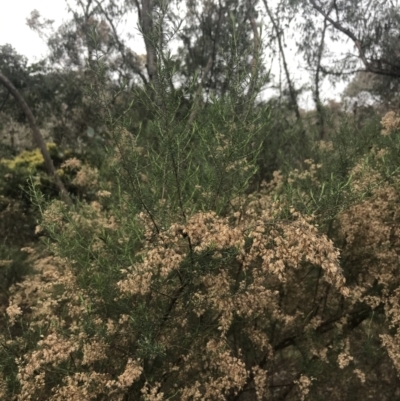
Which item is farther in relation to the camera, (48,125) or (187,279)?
(48,125)

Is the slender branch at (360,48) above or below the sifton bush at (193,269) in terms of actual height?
above

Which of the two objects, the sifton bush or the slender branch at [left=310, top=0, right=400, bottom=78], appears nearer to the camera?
the sifton bush

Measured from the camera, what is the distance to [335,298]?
16.2 feet

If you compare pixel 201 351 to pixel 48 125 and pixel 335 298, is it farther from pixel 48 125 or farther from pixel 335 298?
pixel 48 125

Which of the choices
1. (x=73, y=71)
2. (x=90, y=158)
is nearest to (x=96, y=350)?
(x=90, y=158)

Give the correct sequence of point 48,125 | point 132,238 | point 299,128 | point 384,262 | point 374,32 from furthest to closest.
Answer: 1. point 48,125
2. point 374,32
3. point 299,128
4. point 384,262
5. point 132,238

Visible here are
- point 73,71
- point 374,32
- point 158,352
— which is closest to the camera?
point 158,352

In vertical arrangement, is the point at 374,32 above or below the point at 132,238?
above

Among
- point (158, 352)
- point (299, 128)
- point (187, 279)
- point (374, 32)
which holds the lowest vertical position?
point (158, 352)

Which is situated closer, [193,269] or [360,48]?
[193,269]

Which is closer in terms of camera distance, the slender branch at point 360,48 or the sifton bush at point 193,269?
the sifton bush at point 193,269

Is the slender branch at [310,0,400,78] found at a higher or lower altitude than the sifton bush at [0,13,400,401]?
higher

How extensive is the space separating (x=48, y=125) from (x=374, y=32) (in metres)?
11.9

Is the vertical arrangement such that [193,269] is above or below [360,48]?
below
